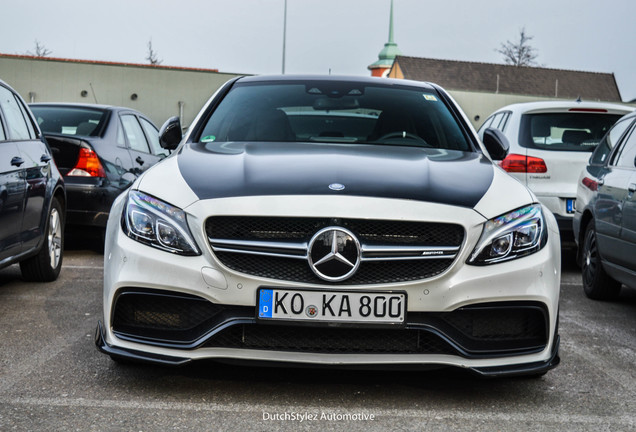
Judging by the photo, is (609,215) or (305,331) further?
(609,215)

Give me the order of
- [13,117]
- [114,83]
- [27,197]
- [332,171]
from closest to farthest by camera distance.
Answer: [332,171], [27,197], [13,117], [114,83]

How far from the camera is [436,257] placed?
3799 mm

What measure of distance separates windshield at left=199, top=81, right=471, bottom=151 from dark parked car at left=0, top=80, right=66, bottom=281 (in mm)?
1662

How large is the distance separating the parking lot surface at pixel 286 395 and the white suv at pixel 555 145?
11.9 ft

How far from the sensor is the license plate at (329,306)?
3.70 metres

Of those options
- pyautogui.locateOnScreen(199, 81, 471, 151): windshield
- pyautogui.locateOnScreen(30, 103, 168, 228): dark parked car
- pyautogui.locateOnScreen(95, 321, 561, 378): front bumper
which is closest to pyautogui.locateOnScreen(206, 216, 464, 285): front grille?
pyautogui.locateOnScreen(95, 321, 561, 378): front bumper

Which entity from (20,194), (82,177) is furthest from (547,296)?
(82,177)

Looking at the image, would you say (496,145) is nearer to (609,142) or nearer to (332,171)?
(332,171)

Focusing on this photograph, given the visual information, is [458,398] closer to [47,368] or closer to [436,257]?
[436,257]

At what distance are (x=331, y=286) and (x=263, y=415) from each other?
0.58m

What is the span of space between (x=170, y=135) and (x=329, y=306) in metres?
2.00

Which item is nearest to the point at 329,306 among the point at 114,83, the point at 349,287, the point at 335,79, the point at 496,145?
the point at 349,287

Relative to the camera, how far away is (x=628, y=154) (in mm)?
6871

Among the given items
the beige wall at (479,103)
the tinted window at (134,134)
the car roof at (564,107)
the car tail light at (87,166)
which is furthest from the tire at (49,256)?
the beige wall at (479,103)
